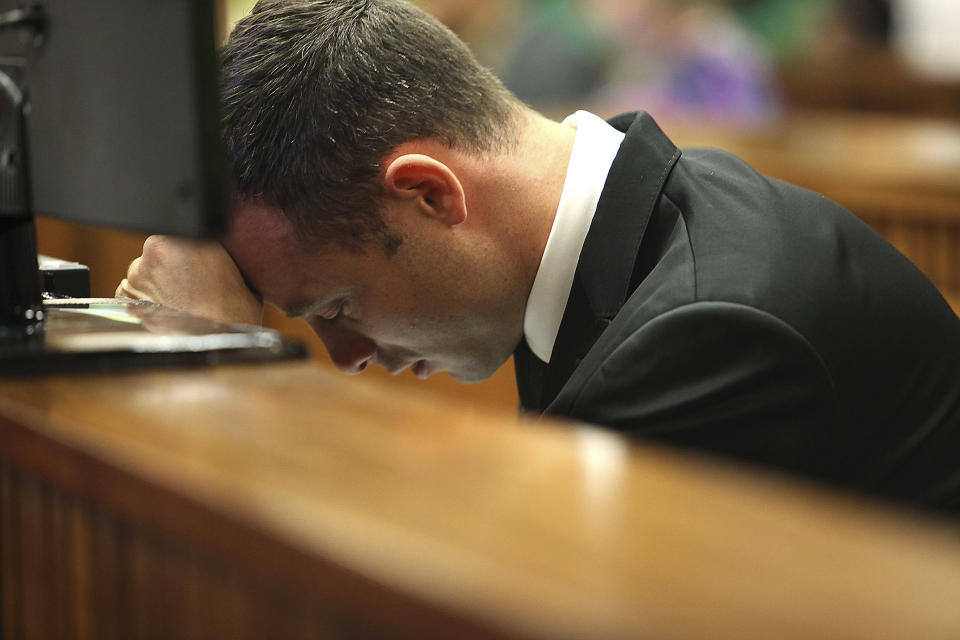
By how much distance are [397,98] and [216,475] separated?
71cm

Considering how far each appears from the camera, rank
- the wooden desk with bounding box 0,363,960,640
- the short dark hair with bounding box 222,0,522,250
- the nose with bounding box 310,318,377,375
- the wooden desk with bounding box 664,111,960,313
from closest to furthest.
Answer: the wooden desk with bounding box 0,363,960,640, the short dark hair with bounding box 222,0,522,250, the nose with bounding box 310,318,377,375, the wooden desk with bounding box 664,111,960,313

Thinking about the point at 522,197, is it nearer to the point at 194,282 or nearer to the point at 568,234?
the point at 568,234

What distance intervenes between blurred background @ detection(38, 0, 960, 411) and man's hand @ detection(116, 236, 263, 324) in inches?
1.8

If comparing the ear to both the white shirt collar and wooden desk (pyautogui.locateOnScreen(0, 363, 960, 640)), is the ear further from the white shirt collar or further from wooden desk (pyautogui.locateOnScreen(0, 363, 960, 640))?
wooden desk (pyautogui.locateOnScreen(0, 363, 960, 640))

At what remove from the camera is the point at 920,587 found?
40cm

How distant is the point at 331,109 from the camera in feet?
3.73

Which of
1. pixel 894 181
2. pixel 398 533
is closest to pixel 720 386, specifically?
pixel 398 533

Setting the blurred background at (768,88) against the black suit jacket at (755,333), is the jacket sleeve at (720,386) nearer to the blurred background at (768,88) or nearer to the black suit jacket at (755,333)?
the black suit jacket at (755,333)

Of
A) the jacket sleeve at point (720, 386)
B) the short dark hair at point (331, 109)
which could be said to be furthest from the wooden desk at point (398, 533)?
the short dark hair at point (331, 109)

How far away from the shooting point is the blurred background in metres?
2.55

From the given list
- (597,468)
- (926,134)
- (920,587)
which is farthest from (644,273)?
(926,134)

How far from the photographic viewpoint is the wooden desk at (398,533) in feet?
1.28

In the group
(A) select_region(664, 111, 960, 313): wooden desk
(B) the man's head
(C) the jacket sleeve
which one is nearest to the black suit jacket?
(C) the jacket sleeve

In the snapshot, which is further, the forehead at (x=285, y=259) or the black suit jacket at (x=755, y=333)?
the forehead at (x=285, y=259)
